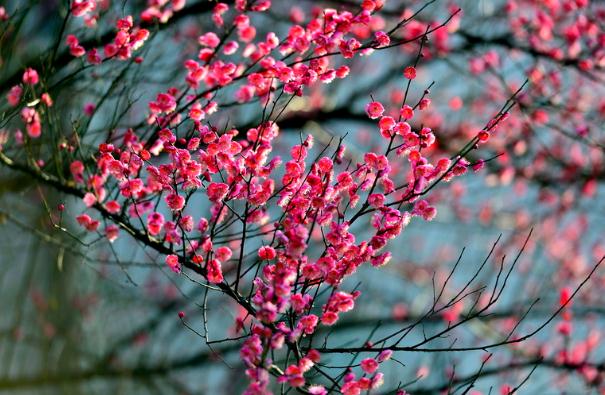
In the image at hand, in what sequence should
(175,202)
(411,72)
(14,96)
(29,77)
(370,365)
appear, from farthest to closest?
(14,96) → (29,77) → (411,72) → (175,202) → (370,365)

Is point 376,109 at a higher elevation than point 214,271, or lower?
higher

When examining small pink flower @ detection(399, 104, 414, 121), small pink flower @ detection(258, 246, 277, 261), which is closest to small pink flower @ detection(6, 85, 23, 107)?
small pink flower @ detection(258, 246, 277, 261)

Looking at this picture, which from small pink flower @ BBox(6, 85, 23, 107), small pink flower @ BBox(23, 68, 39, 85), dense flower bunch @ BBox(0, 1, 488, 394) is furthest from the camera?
small pink flower @ BBox(6, 85, 23, 107)

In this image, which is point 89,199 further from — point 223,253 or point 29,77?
point 29,77

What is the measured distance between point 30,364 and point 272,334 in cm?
750

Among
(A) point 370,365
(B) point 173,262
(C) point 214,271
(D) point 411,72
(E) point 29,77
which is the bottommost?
(A) point 370,365

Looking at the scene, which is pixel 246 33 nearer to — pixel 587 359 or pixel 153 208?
pixel 153 208

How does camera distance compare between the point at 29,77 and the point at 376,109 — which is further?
the point at 29,77

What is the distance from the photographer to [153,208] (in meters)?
5.16

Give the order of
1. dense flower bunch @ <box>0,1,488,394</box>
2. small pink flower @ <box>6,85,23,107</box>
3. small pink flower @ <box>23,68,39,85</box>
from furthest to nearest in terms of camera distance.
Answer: small pink flower @ <box>6,85,23,107</box> < small pink flower @ <box>23,68,39,85</box> < dense flower bunch @ <box>0,1,488,394</box>

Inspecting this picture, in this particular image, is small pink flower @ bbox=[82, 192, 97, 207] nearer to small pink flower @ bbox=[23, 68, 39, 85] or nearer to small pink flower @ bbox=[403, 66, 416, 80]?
small pink flower @ bbox=[23, 68, 39, 85]

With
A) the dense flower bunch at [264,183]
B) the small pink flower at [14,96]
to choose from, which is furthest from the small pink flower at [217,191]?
the small pink flower at [14,96]

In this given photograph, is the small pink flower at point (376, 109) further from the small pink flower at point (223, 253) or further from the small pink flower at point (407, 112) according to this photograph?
the small pink flower at point (223, 253)

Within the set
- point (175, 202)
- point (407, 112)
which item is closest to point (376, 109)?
point (407, 112)
